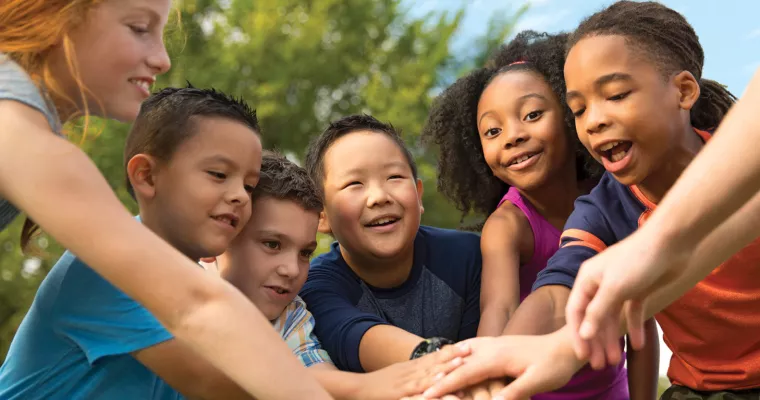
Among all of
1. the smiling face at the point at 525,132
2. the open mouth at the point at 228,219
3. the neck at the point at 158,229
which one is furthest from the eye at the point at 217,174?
the smiling face at the point at 525,132

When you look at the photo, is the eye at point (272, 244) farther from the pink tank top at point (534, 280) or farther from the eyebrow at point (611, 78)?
the eyebrow at point (611, 78)

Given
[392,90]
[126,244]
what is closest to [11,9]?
[126,244]

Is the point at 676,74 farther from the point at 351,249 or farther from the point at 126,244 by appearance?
the point at 126,244

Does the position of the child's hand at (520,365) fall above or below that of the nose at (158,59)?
below

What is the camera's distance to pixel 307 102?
580 inches

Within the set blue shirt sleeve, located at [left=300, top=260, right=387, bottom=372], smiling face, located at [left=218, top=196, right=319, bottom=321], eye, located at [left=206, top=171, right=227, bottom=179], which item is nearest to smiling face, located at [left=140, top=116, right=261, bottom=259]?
eye, located at [left=206, top=171, right=227, bottom=179]

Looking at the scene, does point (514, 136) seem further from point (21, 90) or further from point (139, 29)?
point (21, 90)

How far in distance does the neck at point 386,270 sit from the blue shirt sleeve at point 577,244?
517 millimetres

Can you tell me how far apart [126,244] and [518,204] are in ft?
6.57

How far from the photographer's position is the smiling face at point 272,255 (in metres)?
2.88

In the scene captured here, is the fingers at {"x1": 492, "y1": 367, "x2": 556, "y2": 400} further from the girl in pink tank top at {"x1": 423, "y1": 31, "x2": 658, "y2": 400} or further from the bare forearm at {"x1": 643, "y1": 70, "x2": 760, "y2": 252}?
the bare forearm at {"x1": 643, "y1": 70, "x2": 760, "y2": 252}

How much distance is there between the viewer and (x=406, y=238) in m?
3.03

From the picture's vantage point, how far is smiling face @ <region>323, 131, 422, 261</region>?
301cm

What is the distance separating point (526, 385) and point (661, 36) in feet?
4.29
